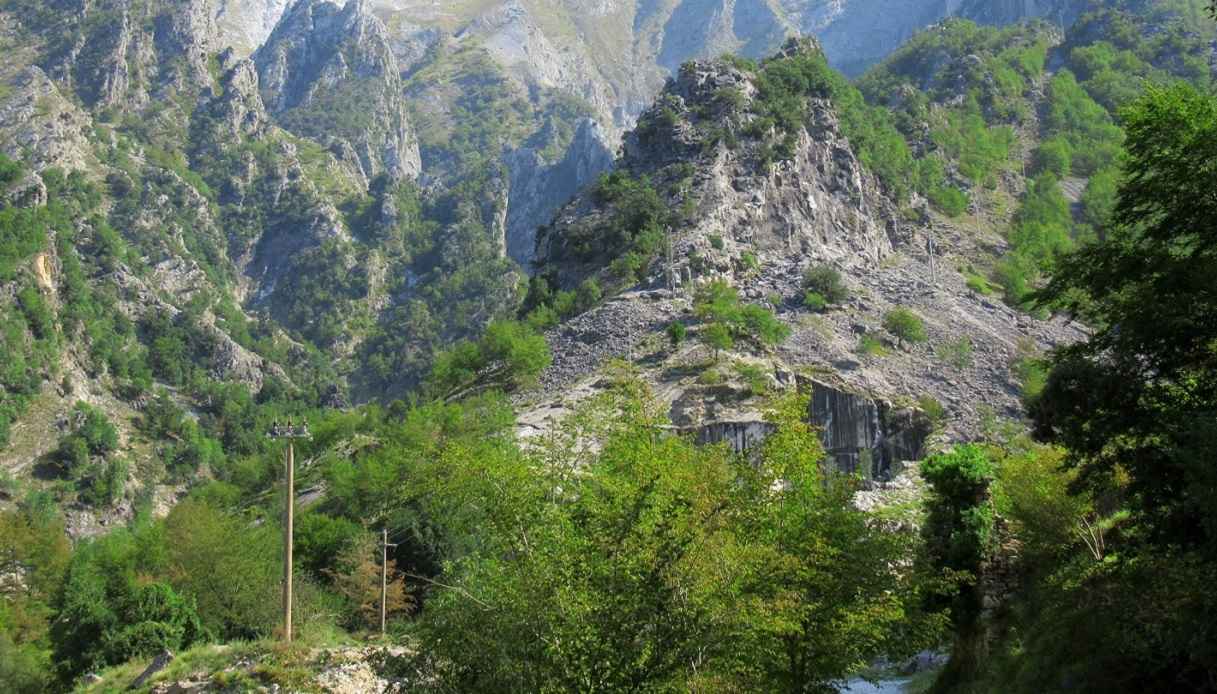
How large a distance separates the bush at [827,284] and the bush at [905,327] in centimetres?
475

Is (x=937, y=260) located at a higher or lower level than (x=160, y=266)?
lower

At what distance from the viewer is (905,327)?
3275 inches

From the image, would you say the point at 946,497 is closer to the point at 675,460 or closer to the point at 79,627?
the point at 675,460

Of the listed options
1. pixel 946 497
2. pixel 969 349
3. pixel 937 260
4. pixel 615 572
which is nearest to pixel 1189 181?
pixel 615 572

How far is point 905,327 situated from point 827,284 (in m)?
8.23

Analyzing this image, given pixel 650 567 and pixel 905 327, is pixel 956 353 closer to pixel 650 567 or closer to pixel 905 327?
pixel 905 327

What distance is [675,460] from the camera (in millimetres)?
19484

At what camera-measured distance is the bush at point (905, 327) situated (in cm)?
8306

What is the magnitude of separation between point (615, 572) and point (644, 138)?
100 m

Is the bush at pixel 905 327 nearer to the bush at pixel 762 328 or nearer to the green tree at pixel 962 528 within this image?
the bush at pixel 762 328

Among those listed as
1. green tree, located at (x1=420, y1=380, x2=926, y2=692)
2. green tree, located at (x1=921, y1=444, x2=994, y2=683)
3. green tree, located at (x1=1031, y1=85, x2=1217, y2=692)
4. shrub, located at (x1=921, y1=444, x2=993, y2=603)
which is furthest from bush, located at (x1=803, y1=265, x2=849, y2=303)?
green tree, located at (x1=420, y1=380, x2=926, y2=692)

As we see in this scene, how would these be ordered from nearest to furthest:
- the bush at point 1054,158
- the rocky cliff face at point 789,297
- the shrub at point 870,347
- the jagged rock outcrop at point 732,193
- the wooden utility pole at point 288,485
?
the wooden utility pole at point 288,485 < the rocky cliff face at point 789,297 < the shrub at point 870,347 < the jagged rock outcrop at point 732,193 < the bush at point 1054,158

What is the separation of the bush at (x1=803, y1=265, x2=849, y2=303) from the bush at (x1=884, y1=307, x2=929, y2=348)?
187 inches

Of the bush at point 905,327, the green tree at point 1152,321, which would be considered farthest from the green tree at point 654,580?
the bush at point 905,327
